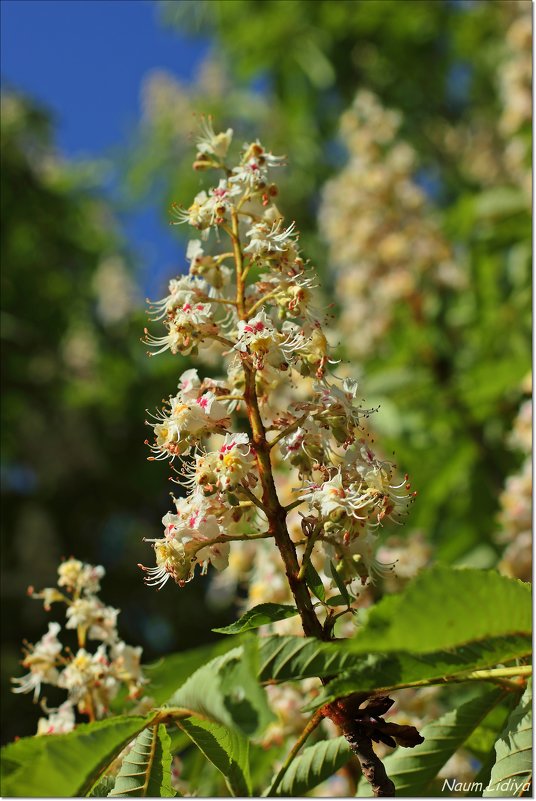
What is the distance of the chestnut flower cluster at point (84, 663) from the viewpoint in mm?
1049

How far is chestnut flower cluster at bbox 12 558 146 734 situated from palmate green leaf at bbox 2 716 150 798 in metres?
0.33

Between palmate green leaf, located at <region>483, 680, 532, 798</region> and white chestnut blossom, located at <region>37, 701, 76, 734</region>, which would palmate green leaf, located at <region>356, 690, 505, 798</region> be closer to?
palmate green leaf, located at <region>483, 680, 532, 798</region>

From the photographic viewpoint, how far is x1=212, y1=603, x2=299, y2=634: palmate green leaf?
77 centimetres

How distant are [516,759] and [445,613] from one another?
1.06ft

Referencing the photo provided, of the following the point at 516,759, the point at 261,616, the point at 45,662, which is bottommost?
the point at 516,759

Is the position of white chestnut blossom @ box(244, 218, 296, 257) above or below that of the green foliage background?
below

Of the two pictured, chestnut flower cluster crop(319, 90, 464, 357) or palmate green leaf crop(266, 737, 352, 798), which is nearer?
palmate green leaf crop(266, 737, 352, 798)

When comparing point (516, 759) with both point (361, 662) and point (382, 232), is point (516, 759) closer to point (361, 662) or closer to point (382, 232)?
point (361, 662)

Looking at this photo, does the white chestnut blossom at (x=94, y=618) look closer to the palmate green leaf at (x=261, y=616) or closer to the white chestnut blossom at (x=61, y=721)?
the white chestnut blossom at (x=61, y=721)

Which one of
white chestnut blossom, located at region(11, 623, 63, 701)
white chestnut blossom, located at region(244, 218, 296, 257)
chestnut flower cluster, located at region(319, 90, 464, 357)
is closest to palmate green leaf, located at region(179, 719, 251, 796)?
white chestnut blossom, located at region(11, 623, 63, 701)

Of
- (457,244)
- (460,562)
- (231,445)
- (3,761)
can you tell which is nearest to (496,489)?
(460,562)

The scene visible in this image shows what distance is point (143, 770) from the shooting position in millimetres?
774

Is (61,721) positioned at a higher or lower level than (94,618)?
lower

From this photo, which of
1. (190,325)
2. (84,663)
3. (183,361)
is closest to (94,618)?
(84,663)
